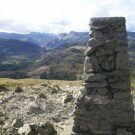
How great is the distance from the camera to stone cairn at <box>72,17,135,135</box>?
17.9m

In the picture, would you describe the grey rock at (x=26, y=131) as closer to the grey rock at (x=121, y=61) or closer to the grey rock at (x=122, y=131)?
the grey rock at (x=122, y=131)

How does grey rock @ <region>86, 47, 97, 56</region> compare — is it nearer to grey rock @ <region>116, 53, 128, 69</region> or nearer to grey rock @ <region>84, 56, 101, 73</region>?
grey rock @ <region>84, 56, 101, 73</region>

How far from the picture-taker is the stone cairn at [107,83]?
58.8ft

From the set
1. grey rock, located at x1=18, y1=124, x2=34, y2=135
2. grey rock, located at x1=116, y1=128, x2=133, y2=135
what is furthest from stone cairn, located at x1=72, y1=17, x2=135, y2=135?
grey rock, located at x1=18, y1=124, x2=34, y2=135

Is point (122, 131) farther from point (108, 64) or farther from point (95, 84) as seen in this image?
point (108, 64)

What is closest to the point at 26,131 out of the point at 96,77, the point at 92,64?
the point at 96,77

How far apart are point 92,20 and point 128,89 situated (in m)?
3.75

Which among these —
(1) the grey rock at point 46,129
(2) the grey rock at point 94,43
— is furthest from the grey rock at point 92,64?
(1) the grey rock at point 46,129

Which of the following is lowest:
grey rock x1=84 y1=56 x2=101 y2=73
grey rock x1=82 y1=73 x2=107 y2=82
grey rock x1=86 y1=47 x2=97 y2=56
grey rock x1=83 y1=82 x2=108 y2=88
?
→ grey rock x1=83 y1=82 x2=108 y2=88

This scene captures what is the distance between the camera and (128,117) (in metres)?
18.1

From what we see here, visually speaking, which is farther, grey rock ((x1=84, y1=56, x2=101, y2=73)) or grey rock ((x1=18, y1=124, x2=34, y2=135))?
grey rock ((x1=18, y1=124, x2=34, y2=135))

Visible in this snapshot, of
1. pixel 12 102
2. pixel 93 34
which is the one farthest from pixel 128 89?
pixel 12 102

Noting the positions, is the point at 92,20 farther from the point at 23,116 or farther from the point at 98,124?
the point at 23,116

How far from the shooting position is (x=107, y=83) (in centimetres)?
1812
